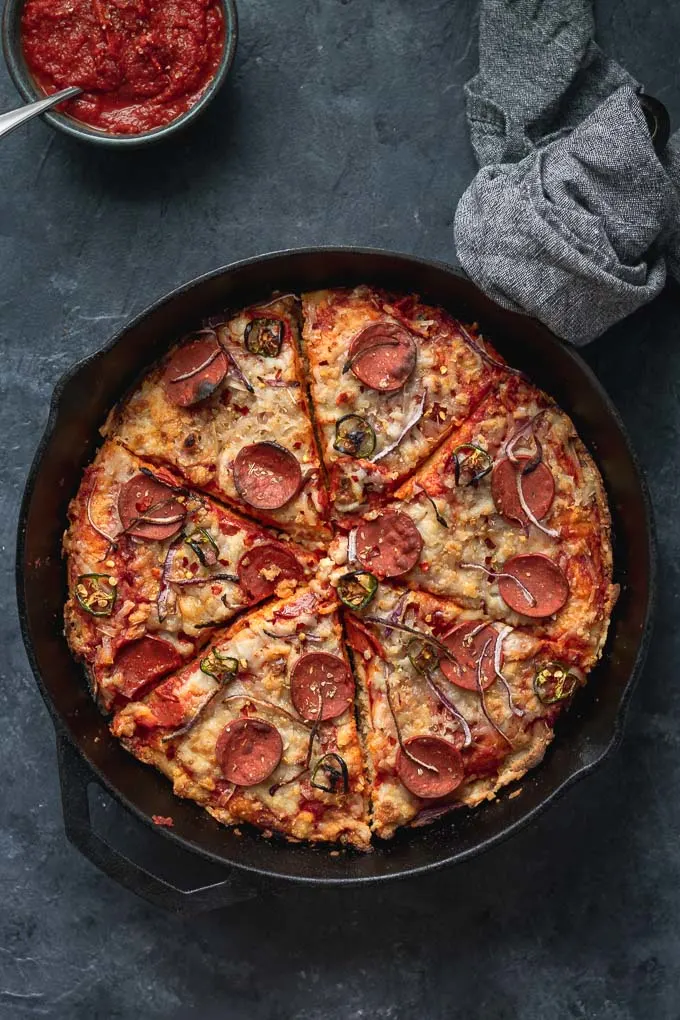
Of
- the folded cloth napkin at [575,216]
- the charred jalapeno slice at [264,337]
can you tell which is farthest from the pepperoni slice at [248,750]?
the folded cloth napkin at [575,216]

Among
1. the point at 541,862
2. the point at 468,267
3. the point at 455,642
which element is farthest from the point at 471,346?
the point at 541,862

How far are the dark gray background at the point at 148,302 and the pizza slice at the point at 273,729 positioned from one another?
786 mm

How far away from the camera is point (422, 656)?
16.3ft

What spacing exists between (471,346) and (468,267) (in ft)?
1.30

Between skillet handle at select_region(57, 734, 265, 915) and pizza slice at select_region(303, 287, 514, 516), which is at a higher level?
pizza slice at select_region(303, 287, 514, 516)

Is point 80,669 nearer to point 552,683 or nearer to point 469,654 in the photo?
point 469,654

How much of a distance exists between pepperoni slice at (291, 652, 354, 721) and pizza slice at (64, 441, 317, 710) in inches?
15.2

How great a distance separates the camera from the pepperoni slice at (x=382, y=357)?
4.95 metres

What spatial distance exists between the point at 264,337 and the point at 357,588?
133 centimetres

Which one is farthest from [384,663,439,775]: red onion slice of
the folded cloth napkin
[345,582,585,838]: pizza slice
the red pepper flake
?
the folded cloth napkin

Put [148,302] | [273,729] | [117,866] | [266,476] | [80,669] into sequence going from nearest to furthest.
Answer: [117,866], [273,729], [266,476], [80,669], [148,302]

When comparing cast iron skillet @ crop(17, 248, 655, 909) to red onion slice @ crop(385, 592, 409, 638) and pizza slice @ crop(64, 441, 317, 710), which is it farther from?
red onion slice @ crop(385, 592, 409, 638)

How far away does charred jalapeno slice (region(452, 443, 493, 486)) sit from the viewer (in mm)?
4945

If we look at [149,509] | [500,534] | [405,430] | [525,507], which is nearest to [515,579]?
[500,534]
